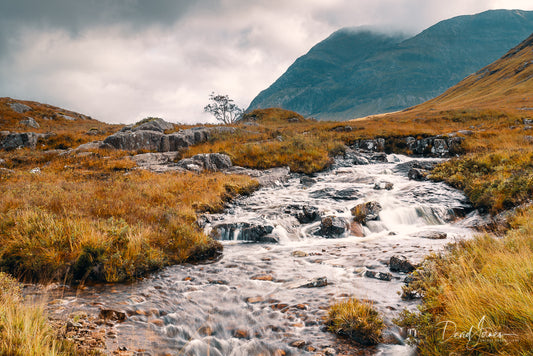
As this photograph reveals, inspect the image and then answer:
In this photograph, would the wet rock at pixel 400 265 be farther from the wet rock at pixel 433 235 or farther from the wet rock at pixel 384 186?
the wet rock at pixel 384 186

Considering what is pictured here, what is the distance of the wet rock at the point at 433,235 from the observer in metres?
9.70

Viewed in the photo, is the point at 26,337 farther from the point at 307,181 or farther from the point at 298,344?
the point at 307,181

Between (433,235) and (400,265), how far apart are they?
386cm

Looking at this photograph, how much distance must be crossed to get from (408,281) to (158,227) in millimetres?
7339

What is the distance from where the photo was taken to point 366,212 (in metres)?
12.4

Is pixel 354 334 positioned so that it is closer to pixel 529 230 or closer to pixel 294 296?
pixel 294 296

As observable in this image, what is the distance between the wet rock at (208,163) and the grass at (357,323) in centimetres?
1698

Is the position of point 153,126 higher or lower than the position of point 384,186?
higher

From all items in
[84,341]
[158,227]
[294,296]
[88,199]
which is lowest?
[294,296]

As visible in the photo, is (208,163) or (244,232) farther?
(208,163)

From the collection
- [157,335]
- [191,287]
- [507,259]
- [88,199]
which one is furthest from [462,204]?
[88,199]

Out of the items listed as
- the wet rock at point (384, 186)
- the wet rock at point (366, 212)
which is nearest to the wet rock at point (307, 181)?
the wet rock at point (384, 186)

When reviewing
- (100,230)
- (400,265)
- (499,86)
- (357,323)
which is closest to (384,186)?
(400,265)

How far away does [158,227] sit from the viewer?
346 inches
